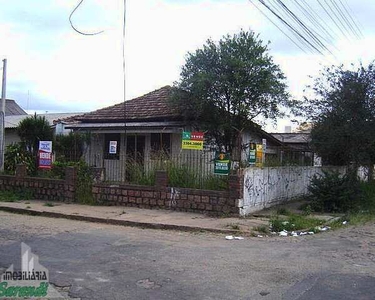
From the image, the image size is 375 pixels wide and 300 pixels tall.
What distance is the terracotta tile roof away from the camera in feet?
61.9

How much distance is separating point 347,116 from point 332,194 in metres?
2.84

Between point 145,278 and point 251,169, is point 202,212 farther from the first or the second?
point 145,278

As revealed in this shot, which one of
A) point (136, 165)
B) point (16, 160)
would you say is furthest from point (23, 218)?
point (16, 160)

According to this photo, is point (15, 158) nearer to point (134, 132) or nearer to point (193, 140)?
point (134, 132)

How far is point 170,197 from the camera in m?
14.2

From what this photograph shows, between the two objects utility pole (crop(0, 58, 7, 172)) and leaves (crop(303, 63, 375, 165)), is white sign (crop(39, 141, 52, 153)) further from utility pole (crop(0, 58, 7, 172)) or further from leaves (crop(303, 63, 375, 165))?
leaves (crop(303, 63, 375, 165))

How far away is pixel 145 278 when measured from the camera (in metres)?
6.66

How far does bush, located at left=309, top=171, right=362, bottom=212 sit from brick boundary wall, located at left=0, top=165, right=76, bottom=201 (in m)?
8.29

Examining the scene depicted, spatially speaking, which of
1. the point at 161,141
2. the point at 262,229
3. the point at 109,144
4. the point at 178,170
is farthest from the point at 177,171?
the point at 109,144

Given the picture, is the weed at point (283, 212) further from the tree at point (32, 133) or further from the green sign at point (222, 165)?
the tree at point (32, 133)

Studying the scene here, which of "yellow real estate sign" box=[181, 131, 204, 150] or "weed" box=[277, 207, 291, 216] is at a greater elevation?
"yellow real estate sign" box=[181, 131, 204, 150]

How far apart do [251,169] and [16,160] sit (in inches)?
424

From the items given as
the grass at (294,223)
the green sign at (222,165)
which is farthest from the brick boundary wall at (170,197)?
the grass at (294,223)

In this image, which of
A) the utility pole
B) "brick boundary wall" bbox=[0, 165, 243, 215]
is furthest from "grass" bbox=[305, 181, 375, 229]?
the utility pole
